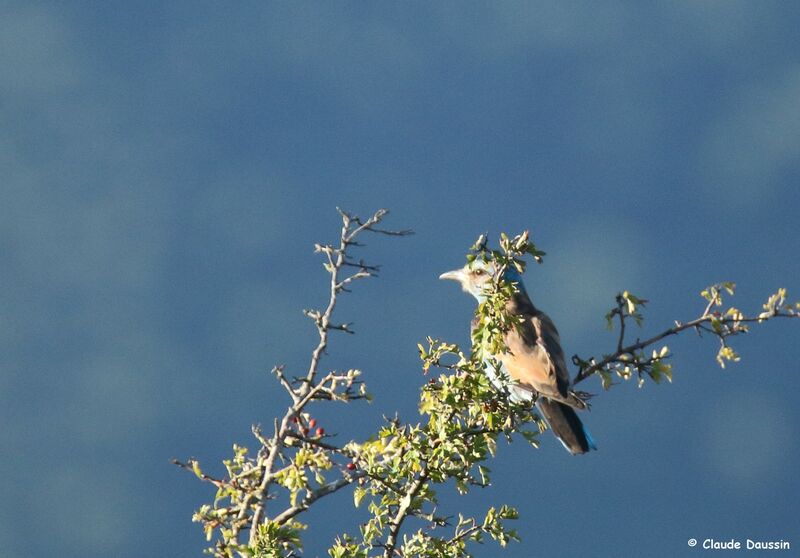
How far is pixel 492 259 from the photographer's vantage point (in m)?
5.11

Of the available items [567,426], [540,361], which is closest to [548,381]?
[540,361]

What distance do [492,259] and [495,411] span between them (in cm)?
79

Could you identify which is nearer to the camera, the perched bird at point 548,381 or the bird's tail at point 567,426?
the perched bird at point 548,381

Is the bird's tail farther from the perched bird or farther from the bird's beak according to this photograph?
the bird's beak

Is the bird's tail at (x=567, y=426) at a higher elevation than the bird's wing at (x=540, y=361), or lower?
lower

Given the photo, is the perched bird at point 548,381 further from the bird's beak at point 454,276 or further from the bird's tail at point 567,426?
the bird's beak at point 454,276

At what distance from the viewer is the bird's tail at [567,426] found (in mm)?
6824

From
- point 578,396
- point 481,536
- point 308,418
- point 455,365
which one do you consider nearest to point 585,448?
point 578,396

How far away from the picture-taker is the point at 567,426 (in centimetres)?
688

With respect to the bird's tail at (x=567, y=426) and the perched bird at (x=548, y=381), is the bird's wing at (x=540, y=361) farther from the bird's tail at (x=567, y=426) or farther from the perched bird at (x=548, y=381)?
the bird's tail at (x=567, y=426)

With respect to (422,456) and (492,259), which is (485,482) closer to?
(422,456)

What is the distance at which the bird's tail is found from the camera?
6824mm

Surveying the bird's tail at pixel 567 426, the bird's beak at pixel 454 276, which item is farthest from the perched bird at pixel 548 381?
the bird's beak at pixel 454 276

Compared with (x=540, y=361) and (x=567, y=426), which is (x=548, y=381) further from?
(x=567, y=426)
